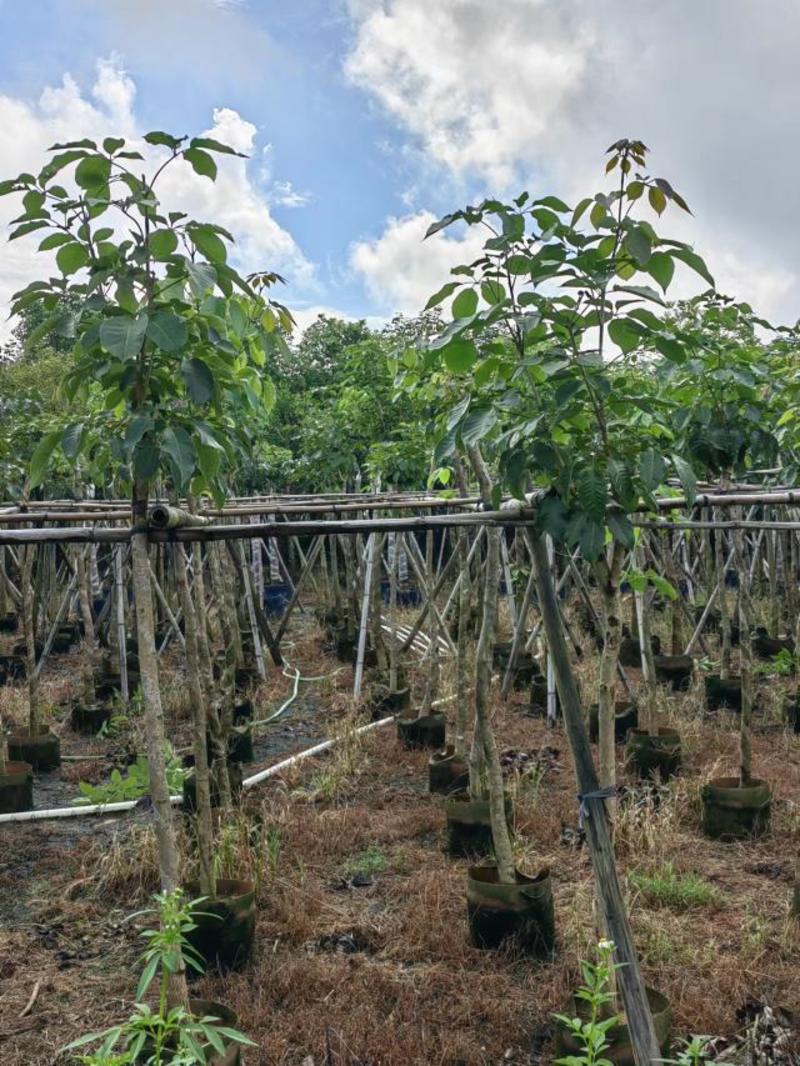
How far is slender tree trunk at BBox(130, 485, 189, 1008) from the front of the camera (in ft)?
7.97

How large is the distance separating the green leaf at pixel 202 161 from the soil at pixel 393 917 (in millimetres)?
2614

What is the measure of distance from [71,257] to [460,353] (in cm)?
110

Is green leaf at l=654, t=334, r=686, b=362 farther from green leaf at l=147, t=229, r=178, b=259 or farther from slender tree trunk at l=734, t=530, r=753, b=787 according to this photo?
slender tree trunk at l=734, t=530, r=753, b=787

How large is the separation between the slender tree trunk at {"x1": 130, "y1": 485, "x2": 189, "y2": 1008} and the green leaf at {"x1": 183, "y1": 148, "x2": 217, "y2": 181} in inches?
33.9

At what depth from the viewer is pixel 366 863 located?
4.28 meters

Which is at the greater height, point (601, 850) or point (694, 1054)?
point (601, 850)

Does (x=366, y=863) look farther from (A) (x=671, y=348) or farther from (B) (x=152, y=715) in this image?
(A) (x=671, y=348)

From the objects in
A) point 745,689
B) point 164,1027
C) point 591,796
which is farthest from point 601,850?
point 745,689

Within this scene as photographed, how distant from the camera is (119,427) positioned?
2.88m

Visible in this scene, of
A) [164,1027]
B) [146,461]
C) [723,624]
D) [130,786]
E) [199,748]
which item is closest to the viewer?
[164,1027]

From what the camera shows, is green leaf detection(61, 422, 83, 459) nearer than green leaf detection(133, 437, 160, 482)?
No

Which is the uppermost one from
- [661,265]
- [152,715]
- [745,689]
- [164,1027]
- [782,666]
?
[661,265]

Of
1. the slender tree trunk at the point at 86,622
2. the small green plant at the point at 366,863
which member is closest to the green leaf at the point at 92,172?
the small green plant at the point at 366,863

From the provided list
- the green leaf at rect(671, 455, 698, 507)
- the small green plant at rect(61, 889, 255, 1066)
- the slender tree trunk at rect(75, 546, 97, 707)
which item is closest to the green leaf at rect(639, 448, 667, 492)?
the green leaf at rect(671, 455, 698, 507)
